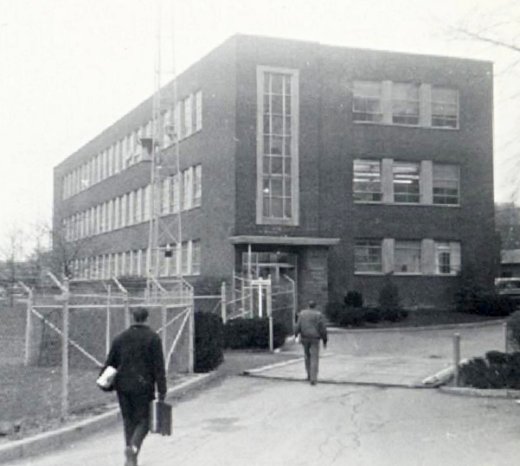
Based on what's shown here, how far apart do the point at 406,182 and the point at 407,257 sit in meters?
3.44

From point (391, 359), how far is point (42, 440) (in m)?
13.0

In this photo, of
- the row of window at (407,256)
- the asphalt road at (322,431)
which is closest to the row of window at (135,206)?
the row of window at (407,256)

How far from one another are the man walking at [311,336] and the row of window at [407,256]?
20565 millimetres

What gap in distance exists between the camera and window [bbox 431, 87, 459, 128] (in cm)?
4041

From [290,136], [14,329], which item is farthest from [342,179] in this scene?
[14,329]

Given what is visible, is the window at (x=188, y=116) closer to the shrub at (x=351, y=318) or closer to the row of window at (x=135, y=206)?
the row of window at (x=135, y=206)

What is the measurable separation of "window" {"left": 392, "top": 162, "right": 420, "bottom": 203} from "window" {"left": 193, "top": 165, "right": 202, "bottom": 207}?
8.95 metres

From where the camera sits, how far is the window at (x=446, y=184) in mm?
40375

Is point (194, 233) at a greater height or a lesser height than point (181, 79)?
lesser

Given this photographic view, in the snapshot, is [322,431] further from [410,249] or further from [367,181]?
[410,249]

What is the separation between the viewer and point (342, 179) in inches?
1511

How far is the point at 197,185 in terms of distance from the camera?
135ft

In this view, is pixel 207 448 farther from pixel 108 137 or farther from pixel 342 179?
pixel 108 137

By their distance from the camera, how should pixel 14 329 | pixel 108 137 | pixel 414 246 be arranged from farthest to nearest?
pixel 108 137 < pixel 414 246 < pixel 14 329
